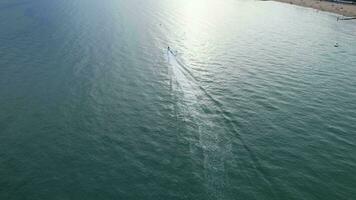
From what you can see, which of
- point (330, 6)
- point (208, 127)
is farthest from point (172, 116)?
point (330, 6)

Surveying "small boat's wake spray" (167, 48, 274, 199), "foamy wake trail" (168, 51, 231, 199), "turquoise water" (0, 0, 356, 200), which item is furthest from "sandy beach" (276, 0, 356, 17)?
"small boat's wake spray" (167, 48, 274, 199)

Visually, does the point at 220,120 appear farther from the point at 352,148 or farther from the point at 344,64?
the point at 344,64

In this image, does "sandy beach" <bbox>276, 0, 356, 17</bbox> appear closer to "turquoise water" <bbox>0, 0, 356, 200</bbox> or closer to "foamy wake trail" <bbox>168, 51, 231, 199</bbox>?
"turquoise water" <bbox>0, 0, 356, 200</bbox>

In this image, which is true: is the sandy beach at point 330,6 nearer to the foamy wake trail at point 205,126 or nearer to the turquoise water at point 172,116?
the turquoise water at point 172,116

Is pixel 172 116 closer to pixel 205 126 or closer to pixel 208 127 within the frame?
pixel 205 126

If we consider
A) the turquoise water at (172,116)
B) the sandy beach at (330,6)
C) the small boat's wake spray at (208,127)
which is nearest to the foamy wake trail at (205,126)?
the small boat's wake spray at (208,127)
